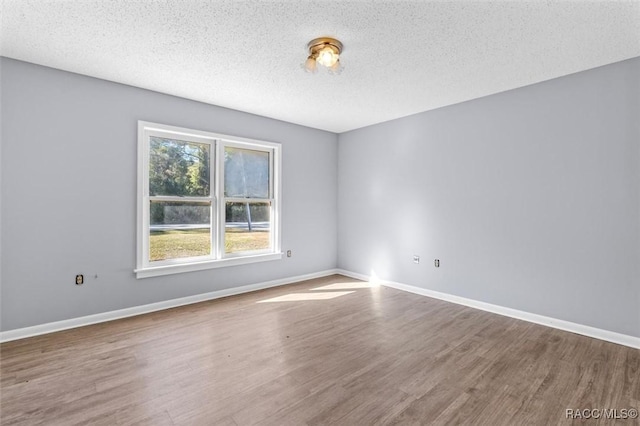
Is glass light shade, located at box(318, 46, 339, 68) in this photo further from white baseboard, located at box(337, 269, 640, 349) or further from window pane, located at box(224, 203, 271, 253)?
white baseboard, located at box(337, 269, 640, 349)

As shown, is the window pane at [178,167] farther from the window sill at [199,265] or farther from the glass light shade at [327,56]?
the glass light shade at [327,56]

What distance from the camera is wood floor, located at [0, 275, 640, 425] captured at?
6.21 ft

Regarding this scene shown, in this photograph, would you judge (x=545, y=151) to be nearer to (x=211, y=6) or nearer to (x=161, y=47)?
(x=211, y=6)

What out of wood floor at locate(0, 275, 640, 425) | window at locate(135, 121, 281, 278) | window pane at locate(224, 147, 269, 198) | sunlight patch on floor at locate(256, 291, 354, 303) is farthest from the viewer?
window pane at locate(224, 147, 269, 198)

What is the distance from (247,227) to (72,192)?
2.14 m

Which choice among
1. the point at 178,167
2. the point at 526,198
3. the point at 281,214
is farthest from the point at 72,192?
the point at 526,198

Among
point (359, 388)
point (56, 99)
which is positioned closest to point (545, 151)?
point (359, 388)

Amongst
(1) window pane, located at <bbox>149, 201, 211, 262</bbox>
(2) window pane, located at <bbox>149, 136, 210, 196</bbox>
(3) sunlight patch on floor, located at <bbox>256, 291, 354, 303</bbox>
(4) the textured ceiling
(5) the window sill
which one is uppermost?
(4) the textured ceiling

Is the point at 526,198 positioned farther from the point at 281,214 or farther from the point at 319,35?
the point at 281,214

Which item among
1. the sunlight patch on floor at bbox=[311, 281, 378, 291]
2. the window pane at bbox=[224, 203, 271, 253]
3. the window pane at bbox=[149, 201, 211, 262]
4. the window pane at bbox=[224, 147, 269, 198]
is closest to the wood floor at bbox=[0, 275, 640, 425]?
the window pane at bbox=[149, 201, 211, 262]

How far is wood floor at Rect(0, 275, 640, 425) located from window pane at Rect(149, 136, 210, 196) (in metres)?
1.57

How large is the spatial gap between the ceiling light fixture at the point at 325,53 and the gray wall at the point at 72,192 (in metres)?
2.03

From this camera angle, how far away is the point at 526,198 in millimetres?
3439

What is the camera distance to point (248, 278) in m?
4.57
